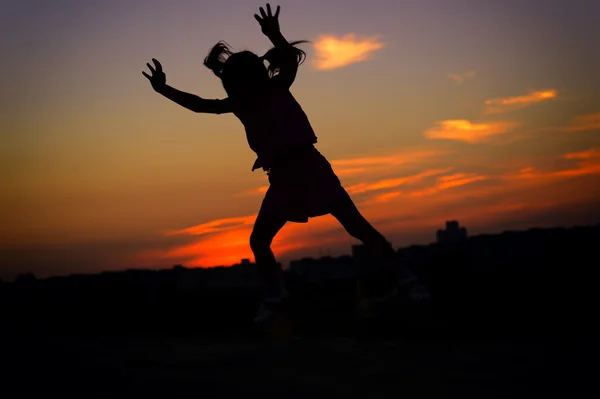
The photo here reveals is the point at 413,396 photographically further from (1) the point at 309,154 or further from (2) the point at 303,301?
(2) the point at 303,301

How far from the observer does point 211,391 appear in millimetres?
3432

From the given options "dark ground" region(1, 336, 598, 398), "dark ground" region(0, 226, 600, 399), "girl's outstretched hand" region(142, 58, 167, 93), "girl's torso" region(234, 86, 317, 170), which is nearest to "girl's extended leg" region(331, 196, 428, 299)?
"dark ground" region(0, 226, 600, 399)

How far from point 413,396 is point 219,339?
7.68ft

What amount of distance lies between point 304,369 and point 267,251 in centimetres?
232

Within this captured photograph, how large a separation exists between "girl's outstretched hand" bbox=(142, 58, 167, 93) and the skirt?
121 cm

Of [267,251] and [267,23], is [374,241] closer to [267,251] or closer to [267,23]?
[267,251]

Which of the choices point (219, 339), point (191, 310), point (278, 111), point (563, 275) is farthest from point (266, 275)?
point (191, 310)

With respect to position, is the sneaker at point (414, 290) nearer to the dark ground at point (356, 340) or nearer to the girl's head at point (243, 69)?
the dark ground at point (356, 340)

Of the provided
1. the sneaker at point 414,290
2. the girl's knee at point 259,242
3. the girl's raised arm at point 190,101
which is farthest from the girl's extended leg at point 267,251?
the sneaker at point 414,290

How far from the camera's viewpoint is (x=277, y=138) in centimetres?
576

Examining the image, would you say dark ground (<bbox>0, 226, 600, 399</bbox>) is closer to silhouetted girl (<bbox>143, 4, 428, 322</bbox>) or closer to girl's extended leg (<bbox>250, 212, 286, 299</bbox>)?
girl's extended leg (<bbox>250, 212, 286, 299</bbox>)

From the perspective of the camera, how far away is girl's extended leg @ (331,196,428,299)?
598cm

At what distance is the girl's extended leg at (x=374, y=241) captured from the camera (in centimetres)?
598

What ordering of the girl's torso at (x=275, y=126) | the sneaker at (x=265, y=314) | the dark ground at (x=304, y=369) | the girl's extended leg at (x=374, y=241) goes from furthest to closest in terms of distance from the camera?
the sneaker at (x=265, y=314) < the girl's extended leg at (x=374, y=241) < the girl's torso at (x=275, y=126) < the dark ground at (x=304, y=369)
